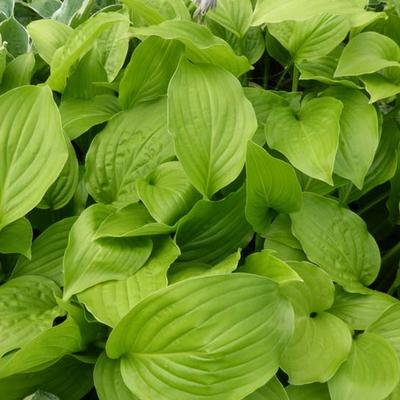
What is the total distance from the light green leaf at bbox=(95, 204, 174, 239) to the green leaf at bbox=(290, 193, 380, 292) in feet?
0.76

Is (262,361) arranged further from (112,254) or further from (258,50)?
(258,50)

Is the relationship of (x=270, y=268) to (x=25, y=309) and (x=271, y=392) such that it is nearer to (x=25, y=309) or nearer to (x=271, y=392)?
(x=271, y=392)

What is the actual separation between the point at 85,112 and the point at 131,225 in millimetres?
277

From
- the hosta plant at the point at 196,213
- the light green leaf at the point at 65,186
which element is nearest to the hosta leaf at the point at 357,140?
the hosta plant at the point at 196,213

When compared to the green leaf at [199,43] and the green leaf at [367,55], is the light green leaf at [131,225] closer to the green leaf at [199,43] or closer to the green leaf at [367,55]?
the green leaf at [199,43]

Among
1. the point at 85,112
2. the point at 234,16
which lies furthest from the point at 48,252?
the point at 234,16

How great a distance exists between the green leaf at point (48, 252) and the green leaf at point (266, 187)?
0.30 meters

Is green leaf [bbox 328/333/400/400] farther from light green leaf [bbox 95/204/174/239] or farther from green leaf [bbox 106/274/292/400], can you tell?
light green leaf [bbox 95/204/174/239]

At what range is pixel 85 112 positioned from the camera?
1134 mm

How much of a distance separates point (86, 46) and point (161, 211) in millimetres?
329


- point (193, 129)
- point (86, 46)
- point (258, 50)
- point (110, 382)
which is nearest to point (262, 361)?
point (110, 382)

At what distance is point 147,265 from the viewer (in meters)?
0.95

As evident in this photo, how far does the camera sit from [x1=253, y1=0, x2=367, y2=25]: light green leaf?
41.5 inches

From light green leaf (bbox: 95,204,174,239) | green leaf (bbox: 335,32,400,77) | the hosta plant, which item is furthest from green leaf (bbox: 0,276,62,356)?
green leaf (bbox: 335,32,400,77)
